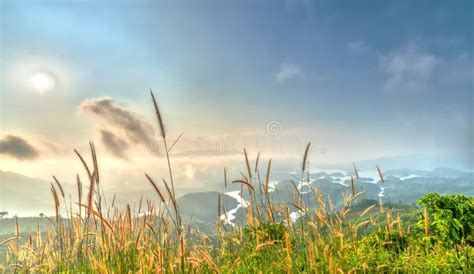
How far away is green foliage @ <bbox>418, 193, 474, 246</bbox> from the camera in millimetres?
7355

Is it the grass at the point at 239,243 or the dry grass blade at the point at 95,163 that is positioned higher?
the dry grass blade at the point at 95,163

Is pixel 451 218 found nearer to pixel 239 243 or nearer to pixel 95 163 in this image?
pixel 239 243

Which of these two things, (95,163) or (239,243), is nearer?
(95,163)

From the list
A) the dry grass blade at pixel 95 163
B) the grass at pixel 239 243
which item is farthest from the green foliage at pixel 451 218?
the dry grass blade at pixel 95 163

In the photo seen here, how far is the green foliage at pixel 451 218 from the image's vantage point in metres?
7.36

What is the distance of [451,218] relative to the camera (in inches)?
290

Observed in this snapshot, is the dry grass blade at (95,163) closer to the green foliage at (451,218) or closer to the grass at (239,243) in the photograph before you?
the grass at (239,243)

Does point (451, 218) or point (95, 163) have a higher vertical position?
point (95, 163)

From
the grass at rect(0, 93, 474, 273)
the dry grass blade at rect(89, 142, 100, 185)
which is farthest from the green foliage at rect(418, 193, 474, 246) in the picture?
the dry grass blade at rect(89, 142, 100, 185)

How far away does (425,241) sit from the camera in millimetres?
7781

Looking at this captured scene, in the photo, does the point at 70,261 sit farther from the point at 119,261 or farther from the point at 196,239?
the point at 196,239

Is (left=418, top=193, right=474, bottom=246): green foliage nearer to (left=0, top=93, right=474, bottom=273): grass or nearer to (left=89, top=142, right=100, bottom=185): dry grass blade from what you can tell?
(left=0, top=93, right=474, bottom=273): grass

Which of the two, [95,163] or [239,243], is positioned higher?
[95,163]

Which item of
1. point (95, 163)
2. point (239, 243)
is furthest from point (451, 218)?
point (95, 163)
